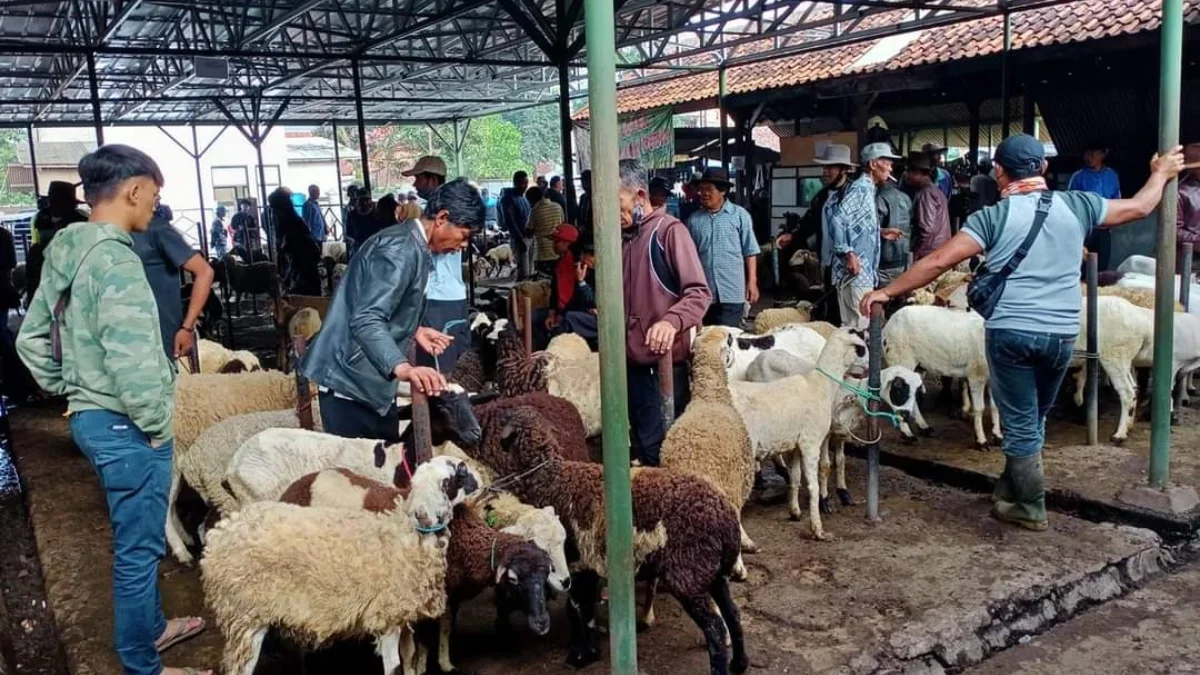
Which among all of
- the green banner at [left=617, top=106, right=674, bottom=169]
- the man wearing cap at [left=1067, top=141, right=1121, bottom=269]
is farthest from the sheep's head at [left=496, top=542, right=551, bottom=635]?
the green banner at [left=617, top=106, right=674, bottom=169]

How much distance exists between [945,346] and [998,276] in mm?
1993

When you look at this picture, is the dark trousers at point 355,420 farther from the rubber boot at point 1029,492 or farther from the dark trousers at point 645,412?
the rubber boot at point 1029,492

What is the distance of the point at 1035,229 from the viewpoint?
4293 mm

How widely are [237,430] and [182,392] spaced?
840 millimetres

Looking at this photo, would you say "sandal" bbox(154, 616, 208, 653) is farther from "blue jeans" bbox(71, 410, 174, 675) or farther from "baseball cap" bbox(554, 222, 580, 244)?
"baseball cap" bbox(554, 222, 580, 244)

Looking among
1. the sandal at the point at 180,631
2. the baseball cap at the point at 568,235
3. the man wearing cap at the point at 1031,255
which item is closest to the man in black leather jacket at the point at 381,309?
the sandal at the point at 180,631

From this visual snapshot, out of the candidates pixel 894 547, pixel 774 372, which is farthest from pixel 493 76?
pixel 894 547

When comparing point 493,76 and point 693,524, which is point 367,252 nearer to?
point 693,524

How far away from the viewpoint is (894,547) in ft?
15.0

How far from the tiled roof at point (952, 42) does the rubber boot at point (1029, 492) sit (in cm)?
772

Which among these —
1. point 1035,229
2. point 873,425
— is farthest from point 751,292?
point 1035,229

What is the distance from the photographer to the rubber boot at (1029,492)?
468 cm

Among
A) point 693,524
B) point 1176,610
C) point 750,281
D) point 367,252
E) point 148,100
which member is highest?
point 148,100

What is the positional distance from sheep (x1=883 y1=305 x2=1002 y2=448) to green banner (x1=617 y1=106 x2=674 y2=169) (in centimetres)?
1092
